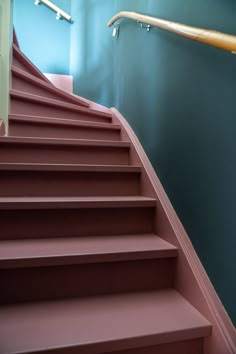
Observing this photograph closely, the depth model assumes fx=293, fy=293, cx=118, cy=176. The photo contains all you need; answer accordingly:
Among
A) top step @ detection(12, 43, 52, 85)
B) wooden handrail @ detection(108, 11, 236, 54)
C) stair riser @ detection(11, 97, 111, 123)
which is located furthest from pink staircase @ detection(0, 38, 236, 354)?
top step @ detection(12, 43, 52, 85)

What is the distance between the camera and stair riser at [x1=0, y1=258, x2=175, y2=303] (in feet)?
3.53

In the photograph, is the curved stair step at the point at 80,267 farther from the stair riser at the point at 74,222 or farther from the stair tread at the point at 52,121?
the stair tread at the point at 52,121

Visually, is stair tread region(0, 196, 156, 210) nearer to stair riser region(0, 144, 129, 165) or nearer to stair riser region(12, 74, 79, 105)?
stair riser region(0, 144, 129, 165)

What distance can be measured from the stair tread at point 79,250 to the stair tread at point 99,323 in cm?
15

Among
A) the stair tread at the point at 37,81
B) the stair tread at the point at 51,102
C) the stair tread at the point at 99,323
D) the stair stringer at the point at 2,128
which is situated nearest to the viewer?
the stair tread at the point at 99,323

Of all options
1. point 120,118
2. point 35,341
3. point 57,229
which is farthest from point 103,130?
point 35,341

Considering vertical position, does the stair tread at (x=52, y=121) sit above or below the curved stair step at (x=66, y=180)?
above

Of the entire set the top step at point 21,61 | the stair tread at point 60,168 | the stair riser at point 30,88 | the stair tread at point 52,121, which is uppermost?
the top step at point 21,61

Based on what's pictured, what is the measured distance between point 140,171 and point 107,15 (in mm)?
2098

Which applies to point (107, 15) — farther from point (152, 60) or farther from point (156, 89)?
point (156, 89)

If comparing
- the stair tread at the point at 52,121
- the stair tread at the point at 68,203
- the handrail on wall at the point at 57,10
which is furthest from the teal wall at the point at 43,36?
the stair tread at the point at 68,203

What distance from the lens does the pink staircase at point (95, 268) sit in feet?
3.01

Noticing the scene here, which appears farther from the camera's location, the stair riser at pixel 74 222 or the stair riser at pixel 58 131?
the stair riser at pixel 58 131

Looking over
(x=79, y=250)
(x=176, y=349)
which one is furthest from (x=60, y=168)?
(x=176, y=349)
